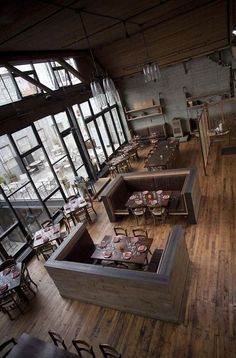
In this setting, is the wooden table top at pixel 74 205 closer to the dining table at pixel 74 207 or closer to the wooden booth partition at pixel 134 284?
the dining table at pixel 74 207

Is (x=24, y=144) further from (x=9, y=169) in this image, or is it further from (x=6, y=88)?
(x=6, y=88)

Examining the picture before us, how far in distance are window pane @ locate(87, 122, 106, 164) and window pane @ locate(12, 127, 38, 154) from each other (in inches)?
147

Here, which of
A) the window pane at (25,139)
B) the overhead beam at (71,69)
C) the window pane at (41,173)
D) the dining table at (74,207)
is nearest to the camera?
the window pane at (25,139)

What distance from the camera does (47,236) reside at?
692cm

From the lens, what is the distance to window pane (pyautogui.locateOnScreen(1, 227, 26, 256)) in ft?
22.5

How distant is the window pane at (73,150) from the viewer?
31.1ft

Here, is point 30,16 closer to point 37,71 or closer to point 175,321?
point 37,71

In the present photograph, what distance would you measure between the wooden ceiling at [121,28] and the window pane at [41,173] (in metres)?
2.83

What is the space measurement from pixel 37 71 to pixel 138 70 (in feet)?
16.5

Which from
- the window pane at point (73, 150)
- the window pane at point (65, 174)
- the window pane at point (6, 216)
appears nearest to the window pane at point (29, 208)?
the window pane at point (6, 216)

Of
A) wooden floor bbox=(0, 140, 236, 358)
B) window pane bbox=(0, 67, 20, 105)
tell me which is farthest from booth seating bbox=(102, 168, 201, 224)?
window pane bbox=(0, 67, 20, 105)

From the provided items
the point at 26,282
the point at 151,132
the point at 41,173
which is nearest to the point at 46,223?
the point at 41,173

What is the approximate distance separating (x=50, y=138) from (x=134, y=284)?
19.5ft

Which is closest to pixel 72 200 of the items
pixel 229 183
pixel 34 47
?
pixel 34 47
